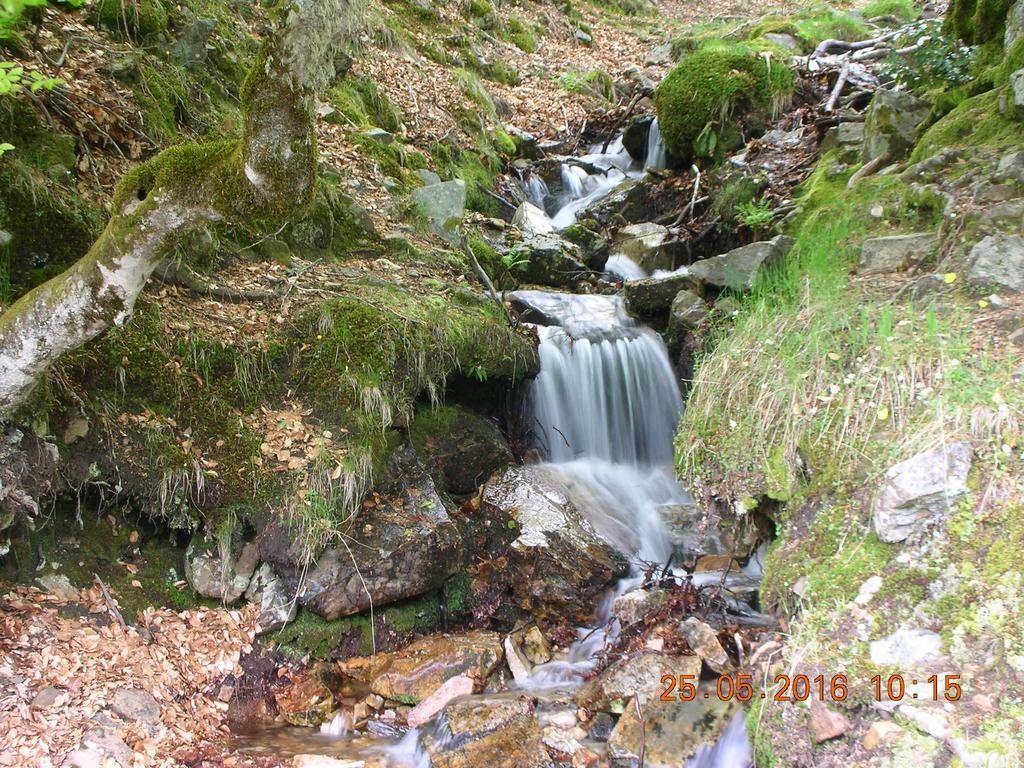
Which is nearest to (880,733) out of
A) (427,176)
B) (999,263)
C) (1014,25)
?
(999,263)

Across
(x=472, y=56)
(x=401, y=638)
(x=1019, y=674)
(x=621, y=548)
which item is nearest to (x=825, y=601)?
(x=1019, y=674)

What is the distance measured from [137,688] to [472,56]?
36.5ft

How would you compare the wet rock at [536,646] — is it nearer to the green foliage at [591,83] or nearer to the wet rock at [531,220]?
the wet rock at [531,220]

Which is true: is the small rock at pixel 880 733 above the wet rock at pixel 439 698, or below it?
above

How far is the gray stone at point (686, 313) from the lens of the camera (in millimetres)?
5891

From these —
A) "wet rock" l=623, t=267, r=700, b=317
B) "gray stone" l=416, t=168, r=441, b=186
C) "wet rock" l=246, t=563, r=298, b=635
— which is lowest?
"wet rock" l=246, t=563, r=298, b=635

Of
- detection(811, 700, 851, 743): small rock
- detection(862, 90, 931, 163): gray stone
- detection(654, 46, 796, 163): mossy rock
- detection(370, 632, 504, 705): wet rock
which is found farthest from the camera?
detection(654, 46, 796, 163): mossy rock

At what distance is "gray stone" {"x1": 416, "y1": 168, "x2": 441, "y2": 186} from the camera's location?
735 cm

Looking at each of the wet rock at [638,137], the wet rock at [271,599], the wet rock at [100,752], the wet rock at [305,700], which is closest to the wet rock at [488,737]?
the wet rock at [305,700]

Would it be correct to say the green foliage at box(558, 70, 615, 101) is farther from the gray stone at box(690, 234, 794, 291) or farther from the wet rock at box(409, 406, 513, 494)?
the wet rock at box(409, 406, 513, 494)

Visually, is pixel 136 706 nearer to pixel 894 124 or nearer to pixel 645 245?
pixel 645 245

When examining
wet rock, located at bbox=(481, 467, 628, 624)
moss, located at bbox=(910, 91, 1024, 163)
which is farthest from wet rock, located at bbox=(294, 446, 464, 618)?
moss, located at bbox=(910, 91, 1024, 163)

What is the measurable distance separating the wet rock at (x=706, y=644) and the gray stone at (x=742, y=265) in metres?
2.66

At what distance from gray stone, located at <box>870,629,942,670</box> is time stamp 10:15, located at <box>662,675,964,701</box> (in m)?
0.07
